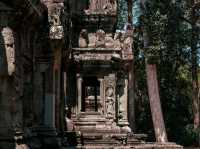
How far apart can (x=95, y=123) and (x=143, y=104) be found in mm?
16177

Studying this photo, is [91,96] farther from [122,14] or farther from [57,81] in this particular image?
[122,14]

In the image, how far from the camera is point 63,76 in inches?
694

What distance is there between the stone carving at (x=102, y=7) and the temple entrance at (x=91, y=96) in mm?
2647

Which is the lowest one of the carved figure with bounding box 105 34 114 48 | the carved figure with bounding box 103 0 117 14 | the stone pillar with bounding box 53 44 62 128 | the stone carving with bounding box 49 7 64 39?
the stone pillar with bounding box 53 44 62 128

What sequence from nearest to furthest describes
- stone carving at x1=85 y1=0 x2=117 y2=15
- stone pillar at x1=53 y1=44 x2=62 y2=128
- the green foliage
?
stone pillar at x1=53 y1=44 x2=62 y2=128, stone carving at x1=85 y1=0 x2=117 y2=15, the green foliage

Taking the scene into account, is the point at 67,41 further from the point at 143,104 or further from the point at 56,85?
the point at 143,104

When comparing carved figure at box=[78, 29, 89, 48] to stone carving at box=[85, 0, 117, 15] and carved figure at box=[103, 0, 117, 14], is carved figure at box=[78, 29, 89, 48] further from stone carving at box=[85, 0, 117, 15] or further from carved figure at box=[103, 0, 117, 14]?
carved figure at box=[103, 0, 117, 14]

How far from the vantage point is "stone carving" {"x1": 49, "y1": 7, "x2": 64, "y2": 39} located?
14.1m

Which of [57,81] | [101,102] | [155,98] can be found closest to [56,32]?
[57,81]

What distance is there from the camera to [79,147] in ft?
49.8

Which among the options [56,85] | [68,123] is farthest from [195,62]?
[56,85]

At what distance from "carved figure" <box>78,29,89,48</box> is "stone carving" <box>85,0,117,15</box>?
83 centimetres

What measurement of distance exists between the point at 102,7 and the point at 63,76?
13.4 ft

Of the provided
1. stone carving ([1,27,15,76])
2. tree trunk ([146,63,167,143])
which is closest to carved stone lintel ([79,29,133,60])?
tree trunk ([146,63,167,143])
